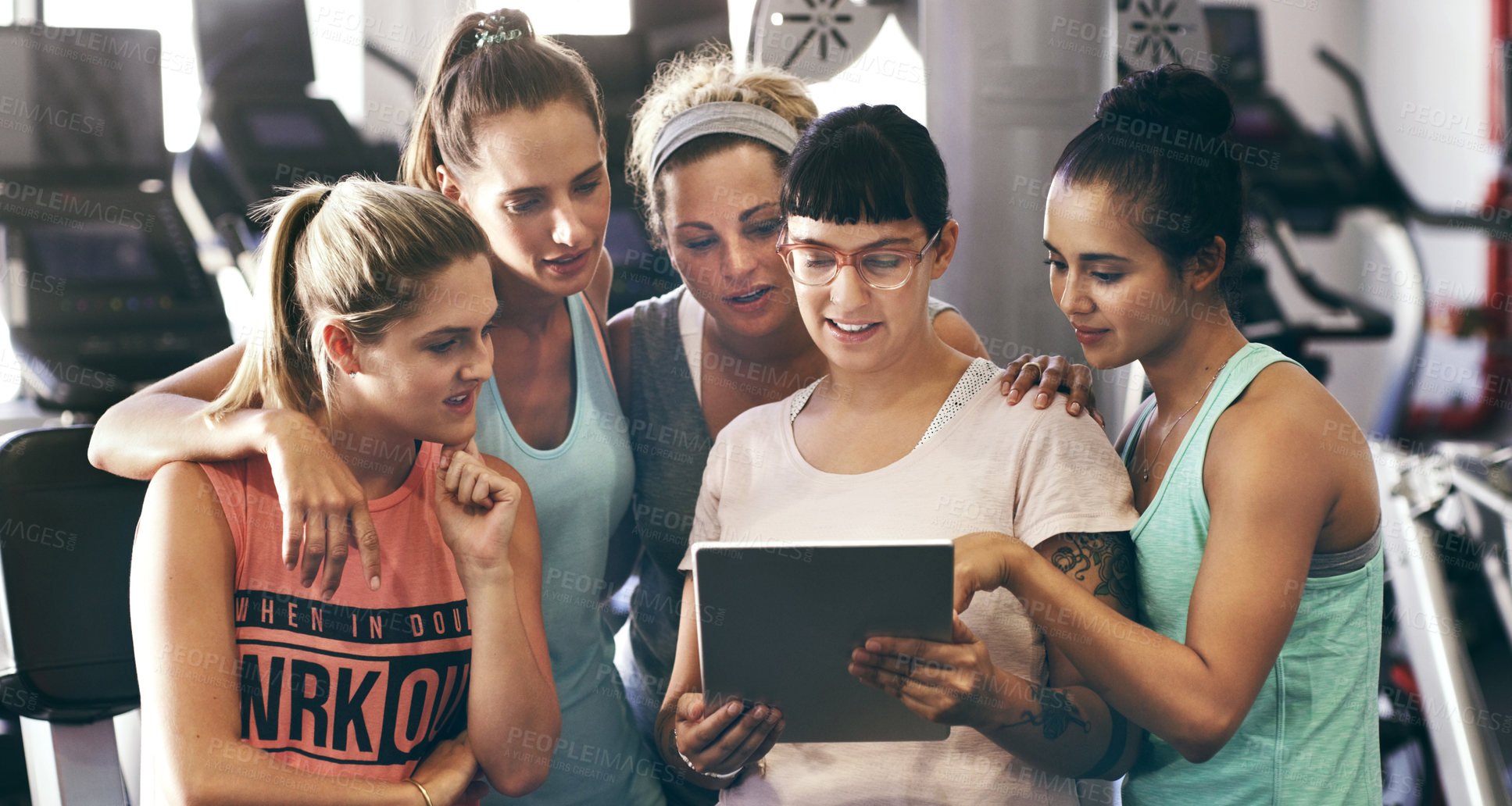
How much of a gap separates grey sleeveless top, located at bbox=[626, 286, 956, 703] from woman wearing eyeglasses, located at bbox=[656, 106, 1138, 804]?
0.22 meters

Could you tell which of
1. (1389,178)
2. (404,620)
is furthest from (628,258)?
(1389,178)

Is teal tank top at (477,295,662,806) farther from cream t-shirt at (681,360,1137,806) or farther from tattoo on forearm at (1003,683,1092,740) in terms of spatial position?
tattoo on forearm at (1003,683,1092,740)

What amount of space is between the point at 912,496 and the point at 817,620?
22 centimetres


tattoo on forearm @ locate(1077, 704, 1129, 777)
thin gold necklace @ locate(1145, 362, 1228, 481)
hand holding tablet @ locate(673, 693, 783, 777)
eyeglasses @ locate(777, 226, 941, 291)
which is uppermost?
eyeglasses @ locate(777, 226, 941, 291)

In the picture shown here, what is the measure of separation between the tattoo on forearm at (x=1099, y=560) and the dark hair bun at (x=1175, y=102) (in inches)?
19.3

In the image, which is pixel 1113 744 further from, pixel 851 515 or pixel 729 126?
pixel 729 126

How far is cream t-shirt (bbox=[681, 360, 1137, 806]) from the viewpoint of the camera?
123cm

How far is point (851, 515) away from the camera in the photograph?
1302 millimetres

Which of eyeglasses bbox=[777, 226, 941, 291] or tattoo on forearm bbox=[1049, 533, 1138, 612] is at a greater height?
eyeglasses bbox=[777, 226, 941, 291]

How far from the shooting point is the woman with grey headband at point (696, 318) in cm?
148

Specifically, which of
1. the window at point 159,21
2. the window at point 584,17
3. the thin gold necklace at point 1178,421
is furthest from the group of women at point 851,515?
the window at point 159,21

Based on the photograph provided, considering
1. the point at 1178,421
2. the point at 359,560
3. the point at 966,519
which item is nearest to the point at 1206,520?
the point at 1178,421

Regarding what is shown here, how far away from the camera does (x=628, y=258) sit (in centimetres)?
172

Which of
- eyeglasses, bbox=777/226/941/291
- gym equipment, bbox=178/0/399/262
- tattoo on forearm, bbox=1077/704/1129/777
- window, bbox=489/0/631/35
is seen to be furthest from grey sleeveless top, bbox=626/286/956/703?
gym equipment, bbox=178/0/399/262
